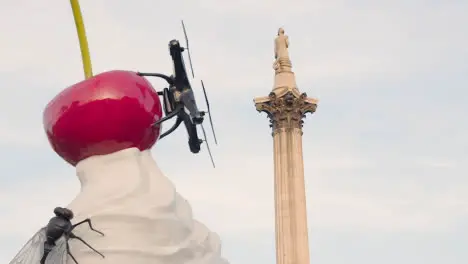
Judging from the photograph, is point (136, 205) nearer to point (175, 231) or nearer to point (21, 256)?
point (175, 231)

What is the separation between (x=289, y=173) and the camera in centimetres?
2533

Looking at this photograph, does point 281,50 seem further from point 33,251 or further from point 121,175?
point 33,251

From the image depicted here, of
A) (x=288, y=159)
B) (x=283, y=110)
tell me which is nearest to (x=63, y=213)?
(x=288, y=159)

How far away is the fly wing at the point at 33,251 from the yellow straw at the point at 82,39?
71.0 inches

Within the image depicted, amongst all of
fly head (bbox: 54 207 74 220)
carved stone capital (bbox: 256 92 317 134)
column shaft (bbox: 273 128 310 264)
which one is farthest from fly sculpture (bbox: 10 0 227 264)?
carved stone capital (bbox: 256 92 317 134)

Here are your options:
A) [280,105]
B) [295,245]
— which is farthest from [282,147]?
[295,245]

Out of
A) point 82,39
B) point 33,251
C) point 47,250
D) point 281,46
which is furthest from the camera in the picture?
point 281,46

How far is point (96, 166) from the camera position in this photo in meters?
8.59

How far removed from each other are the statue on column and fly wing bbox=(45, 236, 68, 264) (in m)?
19.2

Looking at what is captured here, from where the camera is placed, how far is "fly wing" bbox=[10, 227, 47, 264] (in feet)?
26.5

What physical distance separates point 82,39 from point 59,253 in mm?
2443

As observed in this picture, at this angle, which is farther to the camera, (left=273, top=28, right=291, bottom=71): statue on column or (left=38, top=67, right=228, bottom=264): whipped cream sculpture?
(left=273, top=28, right=291, bottom=71): statue on column

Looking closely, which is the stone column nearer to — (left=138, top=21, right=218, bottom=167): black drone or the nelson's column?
the nelson's column

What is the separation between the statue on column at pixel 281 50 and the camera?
26797 millimetres
